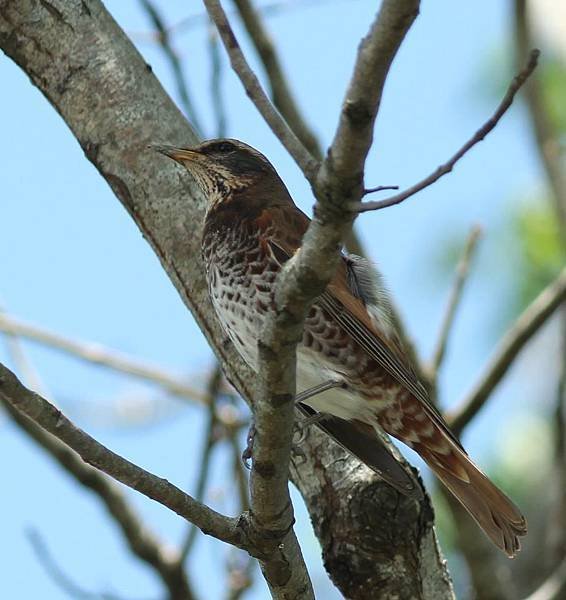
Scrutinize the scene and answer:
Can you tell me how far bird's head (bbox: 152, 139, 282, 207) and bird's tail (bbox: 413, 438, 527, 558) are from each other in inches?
63.1

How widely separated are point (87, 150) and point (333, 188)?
2379mm

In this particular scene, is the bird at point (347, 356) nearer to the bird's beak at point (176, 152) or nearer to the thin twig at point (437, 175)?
the bird's beak at point (176, 152)

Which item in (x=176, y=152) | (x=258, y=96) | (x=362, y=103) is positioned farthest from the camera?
(x=176, y=152)

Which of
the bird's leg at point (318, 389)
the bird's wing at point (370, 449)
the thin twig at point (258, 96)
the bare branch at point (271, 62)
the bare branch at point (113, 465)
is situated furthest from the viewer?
the bare branch at point (271, 62)

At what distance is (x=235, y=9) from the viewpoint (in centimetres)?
691

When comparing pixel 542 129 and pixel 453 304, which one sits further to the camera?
pixel 542 129

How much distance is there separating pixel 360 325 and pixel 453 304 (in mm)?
1663

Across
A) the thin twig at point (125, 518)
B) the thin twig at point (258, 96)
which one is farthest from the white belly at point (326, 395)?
the thin twig at point (258, 96)

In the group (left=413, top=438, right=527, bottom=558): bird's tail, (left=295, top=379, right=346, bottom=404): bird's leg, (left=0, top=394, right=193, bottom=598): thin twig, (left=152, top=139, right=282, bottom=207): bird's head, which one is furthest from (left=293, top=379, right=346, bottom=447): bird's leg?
(left=0, top=394, right=193, bottom=598): thin twig

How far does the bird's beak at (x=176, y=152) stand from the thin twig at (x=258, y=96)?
145 centimetres

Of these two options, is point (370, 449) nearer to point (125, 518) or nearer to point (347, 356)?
point (347, 356)

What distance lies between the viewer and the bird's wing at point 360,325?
5016 millimetres

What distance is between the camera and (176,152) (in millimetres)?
5379

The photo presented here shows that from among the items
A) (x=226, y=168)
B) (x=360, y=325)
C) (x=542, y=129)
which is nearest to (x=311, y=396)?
(x=360, y=325)
